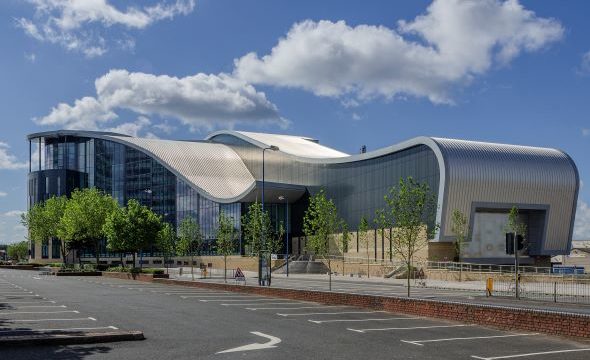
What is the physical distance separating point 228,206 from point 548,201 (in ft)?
160

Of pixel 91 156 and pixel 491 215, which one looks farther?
pixel 91 156

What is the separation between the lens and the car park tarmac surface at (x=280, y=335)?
15523mm

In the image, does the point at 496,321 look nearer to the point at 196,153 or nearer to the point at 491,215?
the point at 491,215

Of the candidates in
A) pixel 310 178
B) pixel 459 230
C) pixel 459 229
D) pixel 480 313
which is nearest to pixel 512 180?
pixel 459 229

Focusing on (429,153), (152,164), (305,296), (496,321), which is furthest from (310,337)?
(152,164)

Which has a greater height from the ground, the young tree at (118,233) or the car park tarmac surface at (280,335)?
the young tree at (118,233)

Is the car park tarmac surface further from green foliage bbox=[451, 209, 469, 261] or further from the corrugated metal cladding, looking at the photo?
the corrugated metal cladding

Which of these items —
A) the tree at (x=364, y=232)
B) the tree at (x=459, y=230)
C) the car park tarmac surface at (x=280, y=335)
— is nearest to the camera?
the car park tarmac surface at (x=280, y=335)

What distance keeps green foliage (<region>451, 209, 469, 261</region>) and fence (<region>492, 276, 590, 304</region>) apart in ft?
47.3

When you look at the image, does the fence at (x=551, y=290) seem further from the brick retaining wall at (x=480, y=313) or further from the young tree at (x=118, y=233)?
the young tree at (x=118, y=233)

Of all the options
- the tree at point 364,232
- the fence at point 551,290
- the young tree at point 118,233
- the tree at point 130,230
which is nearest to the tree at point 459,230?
the tree at point 364,232

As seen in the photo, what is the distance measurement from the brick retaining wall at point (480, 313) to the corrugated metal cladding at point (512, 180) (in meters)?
44.3

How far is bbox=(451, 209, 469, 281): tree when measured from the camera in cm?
7006

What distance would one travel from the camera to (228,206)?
10662 centimetres
